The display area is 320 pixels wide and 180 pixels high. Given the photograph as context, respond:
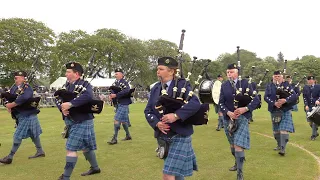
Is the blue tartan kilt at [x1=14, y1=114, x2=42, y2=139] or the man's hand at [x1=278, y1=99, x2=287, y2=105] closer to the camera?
the blue tartan kilt at [x1=14, y1=114, x2=42, y2=139]

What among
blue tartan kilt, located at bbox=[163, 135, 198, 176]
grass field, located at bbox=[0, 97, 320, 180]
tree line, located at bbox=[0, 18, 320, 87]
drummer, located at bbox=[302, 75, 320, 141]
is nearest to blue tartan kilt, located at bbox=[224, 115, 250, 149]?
grass field, located at bbox=[0, 97, 320, 180]

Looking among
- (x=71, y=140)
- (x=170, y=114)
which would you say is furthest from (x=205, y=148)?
(x=170, y=114)

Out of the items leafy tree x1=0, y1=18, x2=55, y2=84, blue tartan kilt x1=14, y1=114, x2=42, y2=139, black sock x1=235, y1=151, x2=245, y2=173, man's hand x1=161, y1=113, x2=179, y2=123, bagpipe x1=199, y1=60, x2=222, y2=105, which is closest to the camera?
man's hand x1=161, y1=113, x2=179, y2=123

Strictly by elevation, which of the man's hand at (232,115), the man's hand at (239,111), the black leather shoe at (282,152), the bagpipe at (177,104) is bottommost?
the black leather shoe at (282,152)

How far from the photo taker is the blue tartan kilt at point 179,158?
12.9 feet

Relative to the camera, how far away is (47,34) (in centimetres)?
3944

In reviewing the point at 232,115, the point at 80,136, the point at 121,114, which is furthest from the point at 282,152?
the point at 80,136

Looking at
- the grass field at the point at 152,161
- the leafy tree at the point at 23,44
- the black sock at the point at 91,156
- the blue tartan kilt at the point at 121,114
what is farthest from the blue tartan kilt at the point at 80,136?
the leafy tree at the point at 23,44

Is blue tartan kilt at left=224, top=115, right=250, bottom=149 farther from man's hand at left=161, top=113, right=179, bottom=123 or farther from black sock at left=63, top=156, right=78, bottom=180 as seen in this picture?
black sock at left=63, top=156, right=78, bottom=180

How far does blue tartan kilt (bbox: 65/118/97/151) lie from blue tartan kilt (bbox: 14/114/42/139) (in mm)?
2012

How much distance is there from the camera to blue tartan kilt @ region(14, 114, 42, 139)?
23.1 ft

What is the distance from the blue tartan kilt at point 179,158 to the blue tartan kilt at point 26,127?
14.6ft

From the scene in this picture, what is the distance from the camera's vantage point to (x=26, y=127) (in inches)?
282

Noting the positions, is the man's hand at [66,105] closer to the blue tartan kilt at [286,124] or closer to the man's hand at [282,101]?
the man's hand at [282,101]
